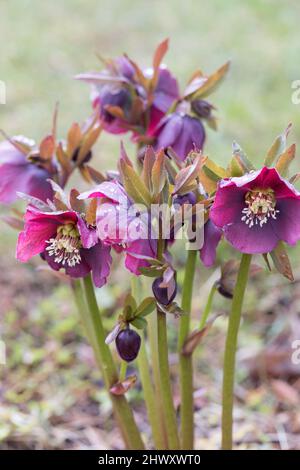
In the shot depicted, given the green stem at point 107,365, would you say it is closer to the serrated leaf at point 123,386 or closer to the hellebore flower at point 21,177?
the serrated leaf at point 123,386

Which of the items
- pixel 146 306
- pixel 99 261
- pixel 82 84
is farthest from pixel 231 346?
pixel 82 84

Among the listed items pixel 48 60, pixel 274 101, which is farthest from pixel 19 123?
pixel 274 101

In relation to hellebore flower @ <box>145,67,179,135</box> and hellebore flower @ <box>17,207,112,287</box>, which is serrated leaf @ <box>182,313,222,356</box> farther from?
hellebore flower @ <box>145,67,179,135</box>

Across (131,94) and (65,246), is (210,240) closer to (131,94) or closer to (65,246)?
(65,246)

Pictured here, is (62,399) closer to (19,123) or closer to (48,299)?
(48,299)

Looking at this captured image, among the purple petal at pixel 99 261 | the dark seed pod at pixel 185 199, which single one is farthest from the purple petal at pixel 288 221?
the purple petal at pixel 99 261

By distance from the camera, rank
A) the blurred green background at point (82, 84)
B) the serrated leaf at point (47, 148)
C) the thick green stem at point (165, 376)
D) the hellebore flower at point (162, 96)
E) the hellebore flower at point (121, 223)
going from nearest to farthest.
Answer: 1. the hellebore flower at point (121, 223)
2. the thick green stem at point (165, 376)
3. the serrated leaf at point (47, 148)
4. the hellebore flower at point (162, 96)
5. the blurred green background at point (82, 84)
